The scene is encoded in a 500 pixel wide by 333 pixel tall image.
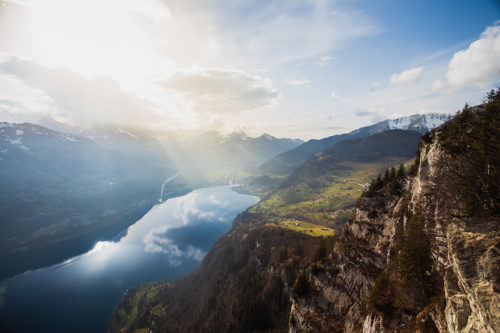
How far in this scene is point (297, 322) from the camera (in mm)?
38281

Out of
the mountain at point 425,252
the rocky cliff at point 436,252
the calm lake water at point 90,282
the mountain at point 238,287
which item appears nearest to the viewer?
the rocky cliff at point 436,252

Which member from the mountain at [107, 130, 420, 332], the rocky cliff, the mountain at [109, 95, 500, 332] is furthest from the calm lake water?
the rocky cliff

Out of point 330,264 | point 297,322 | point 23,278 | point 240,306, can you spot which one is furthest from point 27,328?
point 330,264

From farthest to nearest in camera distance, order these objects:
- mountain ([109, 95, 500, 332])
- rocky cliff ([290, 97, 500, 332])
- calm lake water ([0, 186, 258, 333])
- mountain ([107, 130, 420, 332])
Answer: calm lake water ([0, 186, 258, 333])
mountain ([107, 130, 420, 332])
mountain ([109, 95, 500, 332])
rocky cliff ([290, 97, 500, 332])

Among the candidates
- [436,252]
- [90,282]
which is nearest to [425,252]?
[436,252]

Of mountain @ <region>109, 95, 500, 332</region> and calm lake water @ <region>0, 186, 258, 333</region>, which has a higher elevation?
mountain @ <region>109, 95, 500, 332</region>

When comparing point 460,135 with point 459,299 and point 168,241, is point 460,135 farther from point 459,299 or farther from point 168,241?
point 168,241

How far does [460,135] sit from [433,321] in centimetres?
1816

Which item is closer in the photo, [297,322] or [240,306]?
[297,322]

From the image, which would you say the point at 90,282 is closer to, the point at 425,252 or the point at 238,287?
the point at 238,287

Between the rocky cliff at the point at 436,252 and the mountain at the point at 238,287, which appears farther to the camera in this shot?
the mountain at the point at 238,287

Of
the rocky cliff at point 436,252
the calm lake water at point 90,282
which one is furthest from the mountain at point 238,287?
the rocky cliff at point 436,252

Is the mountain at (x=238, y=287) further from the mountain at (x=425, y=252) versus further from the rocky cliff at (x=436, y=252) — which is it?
the rocky cliff at (x=436, y=252)

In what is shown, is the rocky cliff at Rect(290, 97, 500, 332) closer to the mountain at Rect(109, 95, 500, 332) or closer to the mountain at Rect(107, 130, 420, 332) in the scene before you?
the mountain at Rect(109, 95, 500, 332)
